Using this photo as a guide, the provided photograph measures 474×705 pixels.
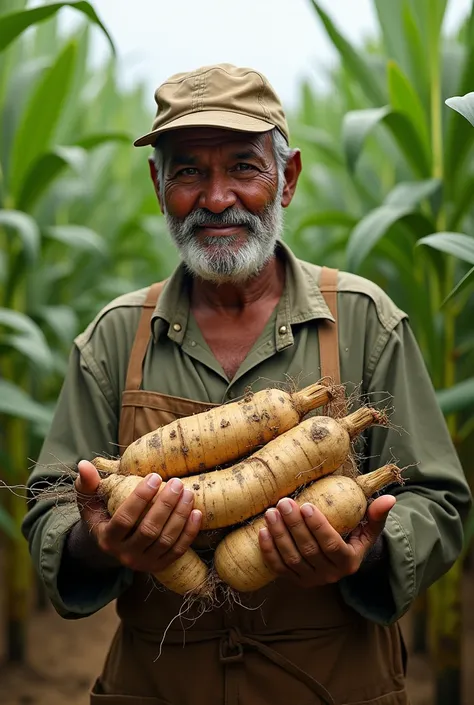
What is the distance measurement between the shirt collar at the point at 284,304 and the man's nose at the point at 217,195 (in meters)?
0.24

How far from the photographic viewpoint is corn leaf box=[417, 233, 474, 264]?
6.59 ft

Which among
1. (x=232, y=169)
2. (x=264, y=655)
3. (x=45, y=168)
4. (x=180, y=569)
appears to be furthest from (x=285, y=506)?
(x=45, y=168)

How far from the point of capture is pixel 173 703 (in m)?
1.89

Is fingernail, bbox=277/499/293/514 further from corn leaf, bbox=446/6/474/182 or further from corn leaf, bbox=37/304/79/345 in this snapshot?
corn leaf, bbox=37/304/79/345

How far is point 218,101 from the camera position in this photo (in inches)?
75.0

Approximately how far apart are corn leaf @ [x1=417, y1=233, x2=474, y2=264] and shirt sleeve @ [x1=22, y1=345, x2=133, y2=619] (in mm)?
857

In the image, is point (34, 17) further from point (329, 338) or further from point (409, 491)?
point (409, 491)

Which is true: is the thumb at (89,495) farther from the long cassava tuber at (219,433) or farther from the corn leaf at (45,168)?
the corn leaf at (45,168)

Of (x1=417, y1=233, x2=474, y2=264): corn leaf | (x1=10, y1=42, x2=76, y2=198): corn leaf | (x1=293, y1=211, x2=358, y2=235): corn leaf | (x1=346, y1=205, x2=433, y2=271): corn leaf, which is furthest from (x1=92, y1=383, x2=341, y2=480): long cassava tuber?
(x1=10, y1=42, x2=76, y2=198): corn leaf

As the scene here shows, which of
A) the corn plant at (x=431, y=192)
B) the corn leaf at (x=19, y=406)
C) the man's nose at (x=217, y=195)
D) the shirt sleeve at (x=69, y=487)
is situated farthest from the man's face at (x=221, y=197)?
the corn leaf at (x=19, y=406)

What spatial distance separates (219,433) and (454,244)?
0.79 m

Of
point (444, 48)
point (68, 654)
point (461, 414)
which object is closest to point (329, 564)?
point (461, 414)

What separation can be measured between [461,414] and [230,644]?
1.83 meters

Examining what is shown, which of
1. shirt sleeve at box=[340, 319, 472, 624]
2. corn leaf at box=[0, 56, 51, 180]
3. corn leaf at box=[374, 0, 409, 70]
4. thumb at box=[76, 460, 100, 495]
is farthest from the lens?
corn leaf at box=[0, 56, 51, 180]
